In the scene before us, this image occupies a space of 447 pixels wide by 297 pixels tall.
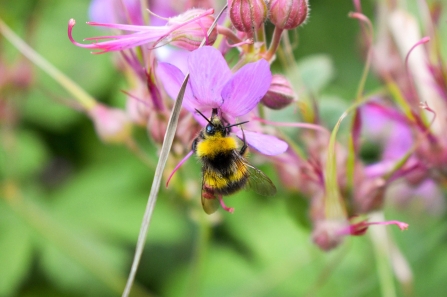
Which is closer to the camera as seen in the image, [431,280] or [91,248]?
[431,280]

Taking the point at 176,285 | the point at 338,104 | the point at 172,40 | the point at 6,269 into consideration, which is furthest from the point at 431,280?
the point at 6,269

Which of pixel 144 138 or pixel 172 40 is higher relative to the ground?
pixel 172 40

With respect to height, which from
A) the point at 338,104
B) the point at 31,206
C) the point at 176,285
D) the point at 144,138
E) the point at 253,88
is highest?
the point at 253,88

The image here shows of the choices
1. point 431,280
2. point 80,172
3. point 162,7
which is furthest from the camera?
point 80,172

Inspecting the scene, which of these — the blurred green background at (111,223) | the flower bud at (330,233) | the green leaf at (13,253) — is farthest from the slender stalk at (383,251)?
the green leaf at (13,253)

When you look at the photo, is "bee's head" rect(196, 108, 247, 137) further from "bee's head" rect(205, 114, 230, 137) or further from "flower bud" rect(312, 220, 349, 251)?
"flower bud" rect(312, 220, 349, 251)

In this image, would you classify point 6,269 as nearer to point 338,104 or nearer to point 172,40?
point 338,104

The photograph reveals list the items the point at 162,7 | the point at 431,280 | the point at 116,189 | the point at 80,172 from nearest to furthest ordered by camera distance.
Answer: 1. the point at 162,7
2. the point at 431,280
3. the point at 116,189
4. the point at 80,172
